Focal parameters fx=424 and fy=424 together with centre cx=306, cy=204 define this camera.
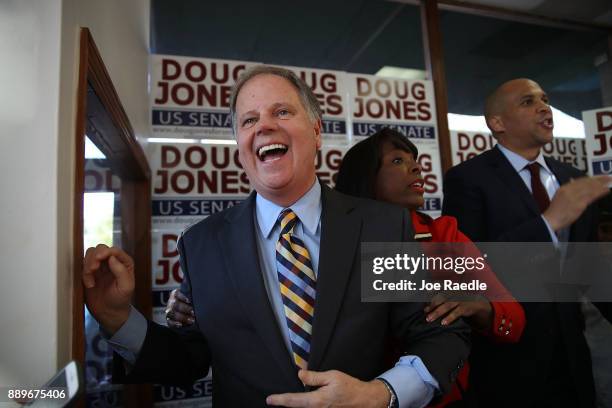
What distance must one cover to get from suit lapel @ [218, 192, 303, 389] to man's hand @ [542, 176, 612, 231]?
1.01 meters

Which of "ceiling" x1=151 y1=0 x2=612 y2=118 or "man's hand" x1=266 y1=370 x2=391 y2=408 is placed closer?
"man's hand" x1=266 y1=370 x2=391 y2=408

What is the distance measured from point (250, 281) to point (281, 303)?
0.10 meters

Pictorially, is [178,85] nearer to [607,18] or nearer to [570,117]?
[570,117]

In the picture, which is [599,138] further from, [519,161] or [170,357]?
[170,357]

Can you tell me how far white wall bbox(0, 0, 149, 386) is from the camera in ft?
2.60

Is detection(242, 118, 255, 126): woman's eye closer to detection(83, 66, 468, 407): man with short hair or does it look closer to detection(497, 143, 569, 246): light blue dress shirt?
detection(83, 66, 468, 407): man with short hair

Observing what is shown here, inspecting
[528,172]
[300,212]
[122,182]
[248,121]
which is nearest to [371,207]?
[300,212]

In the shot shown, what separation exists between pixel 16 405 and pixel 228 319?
41 cm

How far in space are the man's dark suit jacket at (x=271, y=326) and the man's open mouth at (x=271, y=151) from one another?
0.54 feet

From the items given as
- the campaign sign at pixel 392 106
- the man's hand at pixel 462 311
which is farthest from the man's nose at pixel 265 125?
the campaign sign at pixel 392 106

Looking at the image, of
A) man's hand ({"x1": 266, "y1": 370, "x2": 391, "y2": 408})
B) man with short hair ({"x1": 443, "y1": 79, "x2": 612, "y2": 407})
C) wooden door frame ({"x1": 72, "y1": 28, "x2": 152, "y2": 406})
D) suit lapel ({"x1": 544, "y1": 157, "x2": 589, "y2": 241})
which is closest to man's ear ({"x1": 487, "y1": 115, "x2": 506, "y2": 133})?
man with short hair ({"x1": 443, "y1": 79, "x2": 612, "y2": 407})

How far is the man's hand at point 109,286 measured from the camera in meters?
0.92

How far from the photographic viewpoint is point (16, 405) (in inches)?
28.9

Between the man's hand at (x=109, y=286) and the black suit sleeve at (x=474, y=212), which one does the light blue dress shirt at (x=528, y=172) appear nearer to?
the black suit sleeve at (x=474, y=212)
